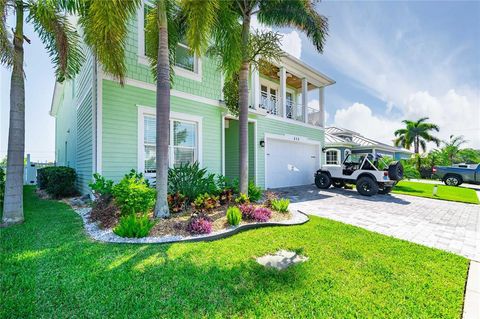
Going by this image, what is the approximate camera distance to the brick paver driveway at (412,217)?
188 inches

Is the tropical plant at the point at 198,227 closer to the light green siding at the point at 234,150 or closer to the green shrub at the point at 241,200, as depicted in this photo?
the green shrub at the point at 241,200

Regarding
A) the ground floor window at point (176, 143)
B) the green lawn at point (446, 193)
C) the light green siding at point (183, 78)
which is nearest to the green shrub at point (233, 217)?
the ground floor window at point (176, 143)

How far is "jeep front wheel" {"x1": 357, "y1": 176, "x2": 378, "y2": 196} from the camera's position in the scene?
33.2 ft

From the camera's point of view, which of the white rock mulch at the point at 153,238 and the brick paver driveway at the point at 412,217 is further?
the brick paver driveway at the point at 412,217

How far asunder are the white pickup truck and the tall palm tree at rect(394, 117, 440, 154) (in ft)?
90.0

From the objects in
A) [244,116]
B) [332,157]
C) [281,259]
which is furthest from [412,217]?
[332,157]

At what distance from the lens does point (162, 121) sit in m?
5.20

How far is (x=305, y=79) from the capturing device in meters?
13.8

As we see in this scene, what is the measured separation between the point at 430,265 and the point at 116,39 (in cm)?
754

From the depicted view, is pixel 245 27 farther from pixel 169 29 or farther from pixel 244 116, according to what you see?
pixel 244 116

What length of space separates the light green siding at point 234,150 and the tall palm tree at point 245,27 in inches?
168

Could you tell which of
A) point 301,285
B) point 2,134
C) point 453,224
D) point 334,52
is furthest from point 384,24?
point 2,134

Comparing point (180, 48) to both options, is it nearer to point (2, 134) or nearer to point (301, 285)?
point (2, 134)

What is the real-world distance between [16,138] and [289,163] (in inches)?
451
